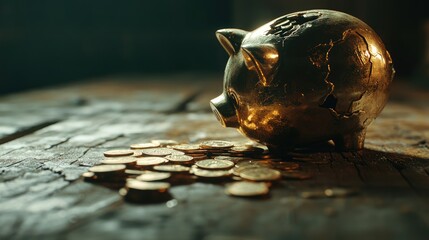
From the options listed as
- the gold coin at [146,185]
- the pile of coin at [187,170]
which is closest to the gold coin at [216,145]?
the pile of coin at [187,170]

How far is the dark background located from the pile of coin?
21.3 feet

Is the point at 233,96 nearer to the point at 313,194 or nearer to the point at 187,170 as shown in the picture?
the point at 187,170

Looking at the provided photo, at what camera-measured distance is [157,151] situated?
2125 millimetres

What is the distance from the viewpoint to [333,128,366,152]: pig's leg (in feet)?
6.83

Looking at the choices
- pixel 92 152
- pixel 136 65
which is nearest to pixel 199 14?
pixel 136 65

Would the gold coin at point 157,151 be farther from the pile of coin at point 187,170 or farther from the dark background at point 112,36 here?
the dark background at point 112,36

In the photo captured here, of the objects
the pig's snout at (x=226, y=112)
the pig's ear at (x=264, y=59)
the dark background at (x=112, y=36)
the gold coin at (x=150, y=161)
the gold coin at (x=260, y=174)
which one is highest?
the pig's ear at (x=264, y=59)

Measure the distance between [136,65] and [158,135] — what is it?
23.5ft

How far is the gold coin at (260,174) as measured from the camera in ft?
5.49

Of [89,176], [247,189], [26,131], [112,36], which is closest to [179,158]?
[89,176]

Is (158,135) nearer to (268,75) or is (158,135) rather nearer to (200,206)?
(268,75)

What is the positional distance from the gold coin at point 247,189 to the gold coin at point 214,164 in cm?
21

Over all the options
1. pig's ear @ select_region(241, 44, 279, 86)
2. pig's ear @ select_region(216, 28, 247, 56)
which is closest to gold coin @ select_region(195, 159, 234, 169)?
pig's ear @ select_region(241, 44, 279, 86)

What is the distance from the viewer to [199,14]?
380 inches
